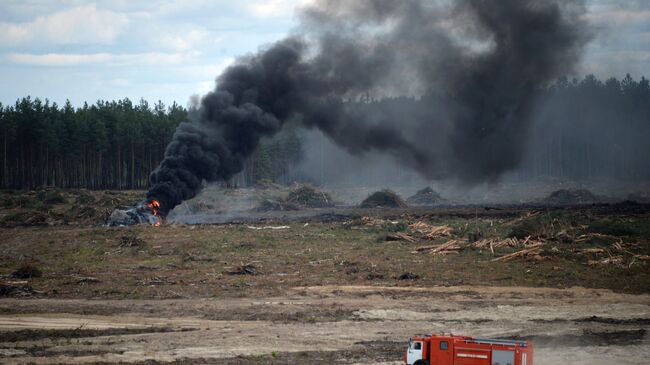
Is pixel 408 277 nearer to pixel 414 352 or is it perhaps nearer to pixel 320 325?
pixel 320 325

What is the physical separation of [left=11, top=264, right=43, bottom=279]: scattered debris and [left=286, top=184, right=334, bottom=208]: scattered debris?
53102 mm

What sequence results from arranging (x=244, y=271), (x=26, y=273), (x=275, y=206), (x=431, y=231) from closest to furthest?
(x=26, y=273), (x=244, y=271), (x=431, y=231), (x=275, y=206)

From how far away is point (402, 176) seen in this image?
128 meters

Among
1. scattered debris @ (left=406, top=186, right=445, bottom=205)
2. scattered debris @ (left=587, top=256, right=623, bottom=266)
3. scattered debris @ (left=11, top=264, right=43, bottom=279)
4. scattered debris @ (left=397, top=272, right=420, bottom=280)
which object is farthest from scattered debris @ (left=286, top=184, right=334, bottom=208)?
scattered debris @ (left=11, top=264, right=43, bottom=279)

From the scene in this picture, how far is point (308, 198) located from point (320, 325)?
64.7 metres

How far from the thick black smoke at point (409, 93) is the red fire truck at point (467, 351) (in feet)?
135

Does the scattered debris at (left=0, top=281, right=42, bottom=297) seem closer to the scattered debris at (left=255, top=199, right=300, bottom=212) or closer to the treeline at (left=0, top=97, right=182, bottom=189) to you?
the scattered debris at (left=255, top=199, right=300, bottom=212)

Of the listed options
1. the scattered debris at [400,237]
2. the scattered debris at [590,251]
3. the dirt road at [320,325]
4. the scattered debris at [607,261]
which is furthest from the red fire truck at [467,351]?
the scattered debris at [400,237]

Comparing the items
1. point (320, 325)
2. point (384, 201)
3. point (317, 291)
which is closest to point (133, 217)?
point (317, 291)

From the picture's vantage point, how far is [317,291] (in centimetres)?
3170

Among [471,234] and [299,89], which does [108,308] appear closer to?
[471,234]

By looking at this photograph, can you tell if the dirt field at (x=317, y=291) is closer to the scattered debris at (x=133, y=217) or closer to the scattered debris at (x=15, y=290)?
the scattered debris at (x=15, y=290)

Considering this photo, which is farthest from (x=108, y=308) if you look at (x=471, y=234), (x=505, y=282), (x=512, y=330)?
(x=471, y=234)

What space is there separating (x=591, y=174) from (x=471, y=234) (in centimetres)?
8629
